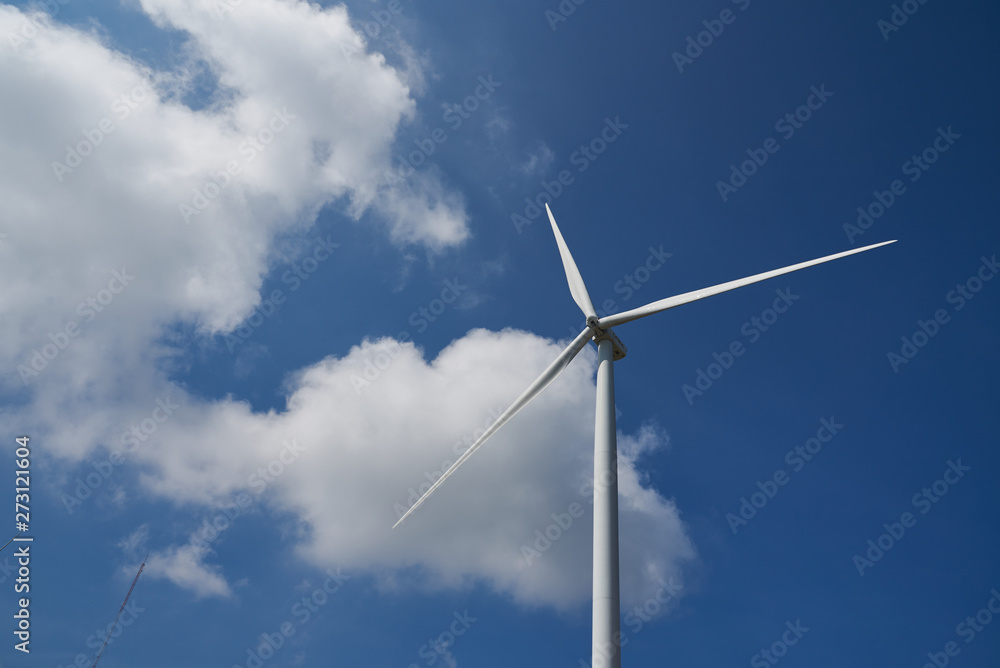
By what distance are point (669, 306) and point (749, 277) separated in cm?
444

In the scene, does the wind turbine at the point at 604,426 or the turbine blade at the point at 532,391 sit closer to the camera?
the wind turbine at the point at 604,426

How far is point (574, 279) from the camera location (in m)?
41.6

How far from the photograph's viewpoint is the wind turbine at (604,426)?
90.9ft

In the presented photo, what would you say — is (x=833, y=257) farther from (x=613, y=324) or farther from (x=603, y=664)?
(x=603, y=664)

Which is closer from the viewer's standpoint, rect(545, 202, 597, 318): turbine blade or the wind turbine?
the wind turbine

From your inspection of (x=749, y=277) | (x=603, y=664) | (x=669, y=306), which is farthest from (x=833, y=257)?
(x=603, y=664)

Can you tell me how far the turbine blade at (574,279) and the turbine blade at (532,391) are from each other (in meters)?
1.67

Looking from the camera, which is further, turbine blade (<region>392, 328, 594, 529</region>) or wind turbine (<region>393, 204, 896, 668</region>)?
turbine blade (<region>392, 328, 594, 529</region>)

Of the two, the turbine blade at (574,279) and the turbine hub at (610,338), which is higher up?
the turbine blade at (574,279)

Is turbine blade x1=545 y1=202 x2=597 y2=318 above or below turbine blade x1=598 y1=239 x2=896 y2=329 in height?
above

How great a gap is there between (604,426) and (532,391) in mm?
5891

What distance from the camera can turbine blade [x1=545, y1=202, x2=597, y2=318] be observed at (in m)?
38.7

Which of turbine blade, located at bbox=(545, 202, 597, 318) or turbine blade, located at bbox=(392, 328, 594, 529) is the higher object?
turbine blade, located at bbox=(545, 202, 597, 318)

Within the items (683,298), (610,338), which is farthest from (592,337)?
(683,298)
